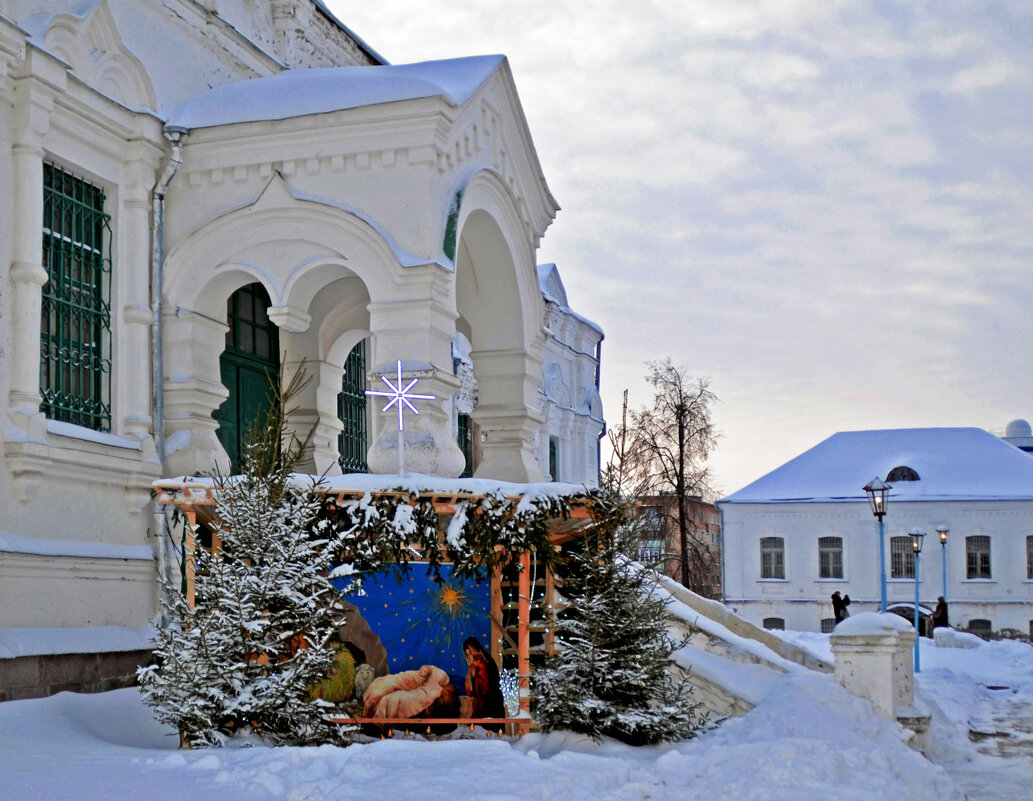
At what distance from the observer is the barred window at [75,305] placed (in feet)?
36.1

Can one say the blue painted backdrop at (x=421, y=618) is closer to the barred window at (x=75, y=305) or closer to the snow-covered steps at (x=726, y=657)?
the snow-covered steps at (x=726, y=657)

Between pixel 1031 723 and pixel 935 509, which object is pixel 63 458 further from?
pixel 935 509

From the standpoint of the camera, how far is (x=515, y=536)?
31.6 ft

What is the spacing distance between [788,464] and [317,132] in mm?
39390

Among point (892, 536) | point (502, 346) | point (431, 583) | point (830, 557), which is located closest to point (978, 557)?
point (892, 536)

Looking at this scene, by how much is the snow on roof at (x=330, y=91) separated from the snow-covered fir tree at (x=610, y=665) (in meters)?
4.90

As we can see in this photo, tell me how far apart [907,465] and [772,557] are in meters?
6.22

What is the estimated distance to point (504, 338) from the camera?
1430cm

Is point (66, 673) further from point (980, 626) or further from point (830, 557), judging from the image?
point (980, 626)

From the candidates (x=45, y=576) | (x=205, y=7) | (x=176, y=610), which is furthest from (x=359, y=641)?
(x=205, y=7)

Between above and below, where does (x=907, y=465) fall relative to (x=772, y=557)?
above

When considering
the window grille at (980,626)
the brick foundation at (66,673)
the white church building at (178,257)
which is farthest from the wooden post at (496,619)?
the window grille at (980,626)

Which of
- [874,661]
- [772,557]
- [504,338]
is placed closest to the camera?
[874,661]

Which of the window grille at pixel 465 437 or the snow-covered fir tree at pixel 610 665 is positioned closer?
the snow-covered fir tree at pixel 610 665
